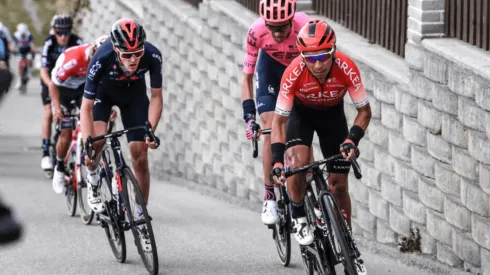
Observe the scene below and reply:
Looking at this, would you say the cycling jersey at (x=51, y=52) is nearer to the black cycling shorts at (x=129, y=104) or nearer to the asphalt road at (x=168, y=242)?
the asphalt road at (x=168, y=242)

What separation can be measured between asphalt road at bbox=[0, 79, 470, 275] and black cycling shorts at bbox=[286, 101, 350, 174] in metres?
1.30

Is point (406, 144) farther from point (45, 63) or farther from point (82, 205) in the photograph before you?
point (45, 63)

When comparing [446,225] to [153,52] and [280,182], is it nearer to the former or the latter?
[280,182]

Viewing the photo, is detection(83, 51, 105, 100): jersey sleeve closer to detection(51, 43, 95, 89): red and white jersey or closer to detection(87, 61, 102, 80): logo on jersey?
detection(87, 61, 102, 80): logo on jersey

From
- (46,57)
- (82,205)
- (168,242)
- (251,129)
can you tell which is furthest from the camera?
(46,57)

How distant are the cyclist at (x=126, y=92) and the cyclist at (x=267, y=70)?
74cm

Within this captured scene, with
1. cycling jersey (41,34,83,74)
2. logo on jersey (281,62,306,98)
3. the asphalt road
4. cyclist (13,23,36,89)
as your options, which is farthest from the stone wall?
cyclist (13,23,36,89)

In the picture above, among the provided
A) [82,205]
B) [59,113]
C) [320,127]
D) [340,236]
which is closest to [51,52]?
[59,113]

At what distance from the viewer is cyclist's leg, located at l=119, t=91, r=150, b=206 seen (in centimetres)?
920

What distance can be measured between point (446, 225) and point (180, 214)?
15.0 feet

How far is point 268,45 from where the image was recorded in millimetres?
9211

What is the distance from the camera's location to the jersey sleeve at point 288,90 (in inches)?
284

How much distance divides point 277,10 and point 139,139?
1712 millimetres

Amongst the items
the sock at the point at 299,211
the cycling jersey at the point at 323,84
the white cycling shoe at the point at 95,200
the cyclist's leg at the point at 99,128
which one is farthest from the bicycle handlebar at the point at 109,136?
the cycling jersey at the point at 323,84
